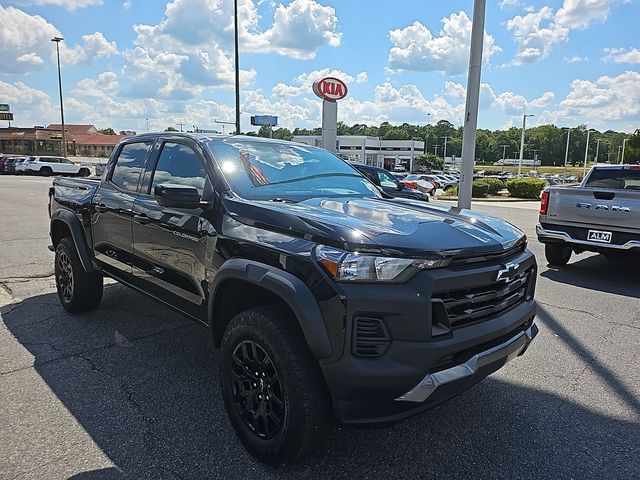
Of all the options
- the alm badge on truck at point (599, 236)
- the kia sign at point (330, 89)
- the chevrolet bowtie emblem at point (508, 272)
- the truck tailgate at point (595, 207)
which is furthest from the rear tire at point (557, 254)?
the kia sign at point (330, 89)

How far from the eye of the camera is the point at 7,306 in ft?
17.7

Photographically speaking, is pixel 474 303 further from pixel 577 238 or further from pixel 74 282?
pixel 577 238

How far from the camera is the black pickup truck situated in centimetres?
228

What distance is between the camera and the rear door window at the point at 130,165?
13.7 feet

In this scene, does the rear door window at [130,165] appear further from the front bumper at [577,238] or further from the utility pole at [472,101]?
the utility pole at [472,101]

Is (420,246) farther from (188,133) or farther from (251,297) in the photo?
(188,133)

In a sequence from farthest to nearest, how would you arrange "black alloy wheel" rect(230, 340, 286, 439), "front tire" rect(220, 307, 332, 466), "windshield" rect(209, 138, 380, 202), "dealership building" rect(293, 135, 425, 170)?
"dealership building" rect(293, 135, 425, 170) < "windshield" rect(209, 138, 380, 202) < "black alloy wheel" rect(230, 340, 286, 439) < "front tire" rect(220, 307, 332, 466)

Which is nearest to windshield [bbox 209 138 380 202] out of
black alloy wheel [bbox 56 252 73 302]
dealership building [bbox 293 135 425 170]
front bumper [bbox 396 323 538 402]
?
front bumper [bbox 396 323 538 402]

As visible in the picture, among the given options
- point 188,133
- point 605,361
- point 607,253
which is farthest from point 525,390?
point 607,253

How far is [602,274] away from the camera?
7.48 m

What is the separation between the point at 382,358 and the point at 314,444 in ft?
1.98

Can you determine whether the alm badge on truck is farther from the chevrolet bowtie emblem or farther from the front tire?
the front tire

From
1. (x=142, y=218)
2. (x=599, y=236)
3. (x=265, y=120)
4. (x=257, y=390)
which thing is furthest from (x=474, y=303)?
(x=265, y=120)

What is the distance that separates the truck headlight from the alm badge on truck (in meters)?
5.48
